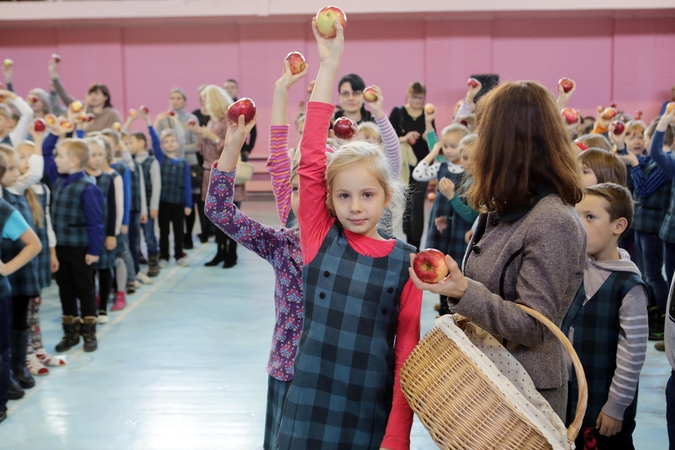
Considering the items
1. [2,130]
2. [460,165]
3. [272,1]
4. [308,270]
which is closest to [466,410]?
[308,270]

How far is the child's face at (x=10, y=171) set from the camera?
4266 millimetres

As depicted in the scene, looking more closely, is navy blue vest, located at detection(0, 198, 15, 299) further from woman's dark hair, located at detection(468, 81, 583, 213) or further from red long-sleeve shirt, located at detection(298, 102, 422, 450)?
woman's dark hair, located at detection(468, 81, 583, 213)

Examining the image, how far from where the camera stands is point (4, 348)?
3.90m

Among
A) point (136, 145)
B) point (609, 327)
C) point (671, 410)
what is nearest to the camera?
point (671, 410)

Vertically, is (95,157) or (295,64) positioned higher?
(295,64)

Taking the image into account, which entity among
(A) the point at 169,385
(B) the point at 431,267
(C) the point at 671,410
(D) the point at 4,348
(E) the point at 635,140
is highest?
(E) the point at 635,140

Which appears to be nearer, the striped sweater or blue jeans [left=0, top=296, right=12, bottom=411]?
the striped sweater

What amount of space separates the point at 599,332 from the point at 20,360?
138 inches

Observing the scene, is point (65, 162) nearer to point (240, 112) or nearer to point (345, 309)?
point (240, 112)

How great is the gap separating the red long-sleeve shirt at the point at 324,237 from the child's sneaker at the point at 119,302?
4867 mm

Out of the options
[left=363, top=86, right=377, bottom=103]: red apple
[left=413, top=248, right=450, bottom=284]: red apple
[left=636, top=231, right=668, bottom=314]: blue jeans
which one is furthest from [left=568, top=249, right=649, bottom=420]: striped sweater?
[left=636, top=231, right=668, bottom=314]: blue jeans

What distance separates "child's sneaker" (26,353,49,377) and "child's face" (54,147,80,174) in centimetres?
131

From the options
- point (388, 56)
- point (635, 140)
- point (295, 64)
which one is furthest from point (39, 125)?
point (388, 56)

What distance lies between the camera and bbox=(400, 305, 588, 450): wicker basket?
1605 millimetres
